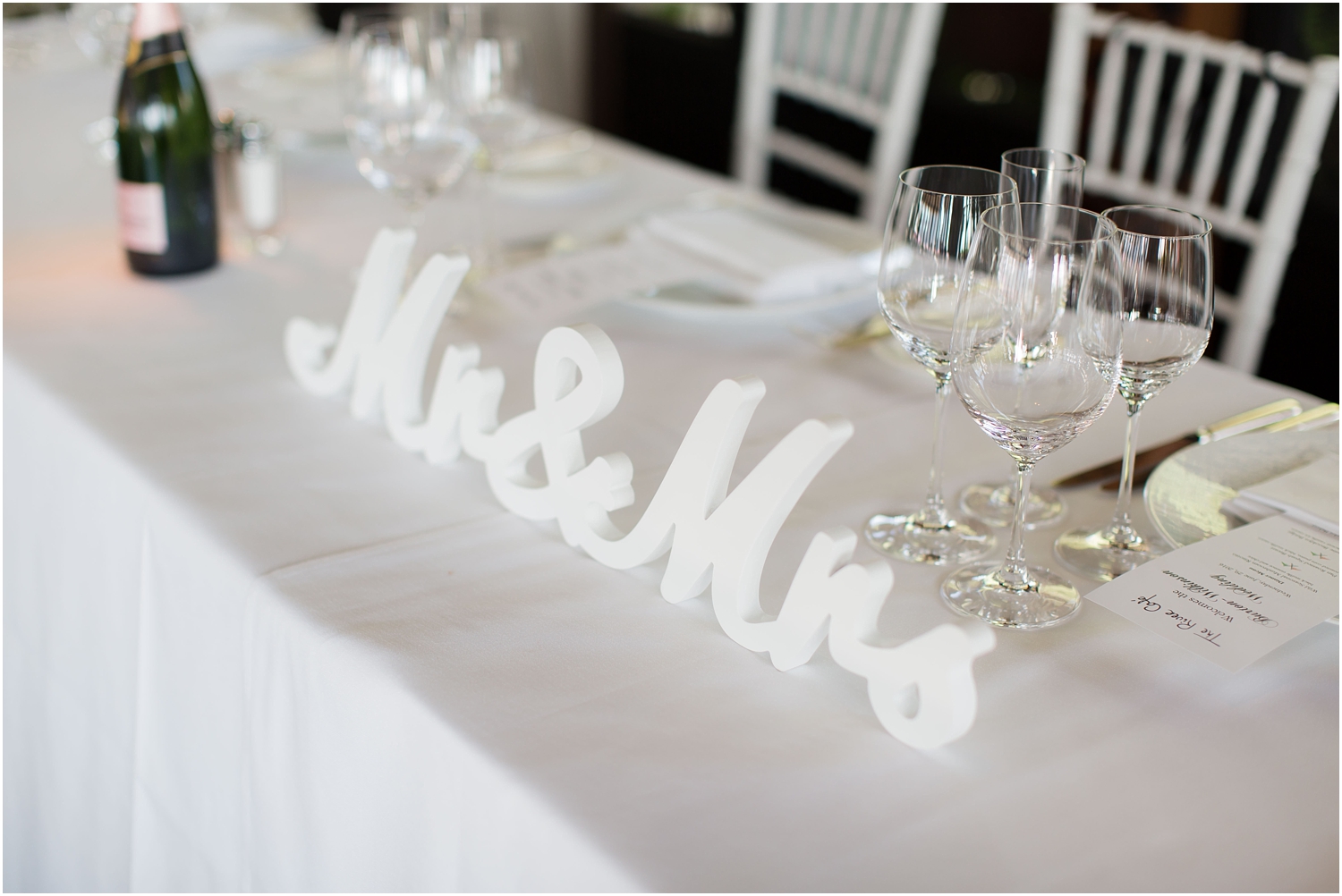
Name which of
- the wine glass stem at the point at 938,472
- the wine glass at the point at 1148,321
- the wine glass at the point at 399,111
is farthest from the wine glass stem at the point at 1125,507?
the wine glass at the point at 399,111

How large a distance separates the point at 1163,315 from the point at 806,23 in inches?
55.9

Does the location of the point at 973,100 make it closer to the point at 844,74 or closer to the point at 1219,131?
the point at 844,74

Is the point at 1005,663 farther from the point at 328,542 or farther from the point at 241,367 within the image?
Answer: the point at 241,367

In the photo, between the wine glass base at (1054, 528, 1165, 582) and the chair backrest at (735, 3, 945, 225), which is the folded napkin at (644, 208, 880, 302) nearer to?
the wine glass base at (1054, 528, 1165, 582)

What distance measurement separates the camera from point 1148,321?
710mm

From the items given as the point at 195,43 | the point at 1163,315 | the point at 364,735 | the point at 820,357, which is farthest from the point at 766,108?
the point at 364,735

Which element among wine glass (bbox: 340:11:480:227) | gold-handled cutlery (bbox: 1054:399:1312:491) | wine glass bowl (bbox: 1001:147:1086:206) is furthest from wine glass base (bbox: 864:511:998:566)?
wine glass (bbox: 340:11:480:227)

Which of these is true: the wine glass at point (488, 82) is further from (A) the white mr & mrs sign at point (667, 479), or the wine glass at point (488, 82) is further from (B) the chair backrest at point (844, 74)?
(B) the chair backrest at point (844, 74)

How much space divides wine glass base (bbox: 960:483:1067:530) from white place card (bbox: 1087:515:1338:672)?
0.10m

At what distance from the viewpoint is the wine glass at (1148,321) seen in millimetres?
683

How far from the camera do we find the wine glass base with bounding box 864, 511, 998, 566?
760 millimetres

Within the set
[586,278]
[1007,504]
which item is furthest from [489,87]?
[1007,504]

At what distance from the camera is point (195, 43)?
1961 millimetres

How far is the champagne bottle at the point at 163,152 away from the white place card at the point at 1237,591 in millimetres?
939
